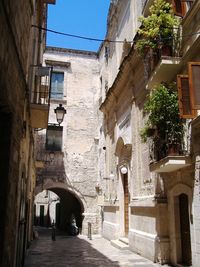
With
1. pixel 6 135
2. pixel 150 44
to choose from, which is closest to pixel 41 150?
pixel 150 44

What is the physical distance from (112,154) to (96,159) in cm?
331

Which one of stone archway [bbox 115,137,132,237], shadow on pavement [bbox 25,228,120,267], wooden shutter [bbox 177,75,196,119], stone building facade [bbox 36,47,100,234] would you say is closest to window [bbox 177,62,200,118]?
wooden shutter [bbox 177,75,196,119]

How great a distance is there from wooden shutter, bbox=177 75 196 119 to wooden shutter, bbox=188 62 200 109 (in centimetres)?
23

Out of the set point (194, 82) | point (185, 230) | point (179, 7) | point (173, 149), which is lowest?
point (185, 230)

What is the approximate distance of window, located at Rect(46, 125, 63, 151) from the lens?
18.3 meters

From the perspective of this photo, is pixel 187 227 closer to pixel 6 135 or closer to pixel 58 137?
pixel 6 135

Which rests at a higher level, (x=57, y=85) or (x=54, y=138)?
(x=57, y=85)

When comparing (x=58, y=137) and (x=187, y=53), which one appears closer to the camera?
(x=187, y=53)

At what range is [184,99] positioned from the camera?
265 inches

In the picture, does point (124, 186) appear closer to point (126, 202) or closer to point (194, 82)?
point (126, 202)

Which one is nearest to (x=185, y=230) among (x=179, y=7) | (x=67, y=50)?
(x=179, y=7)

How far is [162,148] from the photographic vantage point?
26.0 ft

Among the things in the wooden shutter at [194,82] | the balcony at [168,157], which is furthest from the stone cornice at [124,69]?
the wooden shutter at [194,82]

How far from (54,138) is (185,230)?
11.7 m
